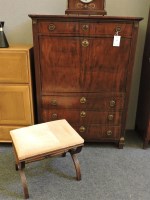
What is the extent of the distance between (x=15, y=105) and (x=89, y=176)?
0.94 metres

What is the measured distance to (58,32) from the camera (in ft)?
5.34

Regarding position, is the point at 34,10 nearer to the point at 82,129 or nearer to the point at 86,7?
the point at 86,7

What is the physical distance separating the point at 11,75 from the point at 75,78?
0.58 metres

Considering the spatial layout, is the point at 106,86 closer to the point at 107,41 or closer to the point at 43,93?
the point at 107,41

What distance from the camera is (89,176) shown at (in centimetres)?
168

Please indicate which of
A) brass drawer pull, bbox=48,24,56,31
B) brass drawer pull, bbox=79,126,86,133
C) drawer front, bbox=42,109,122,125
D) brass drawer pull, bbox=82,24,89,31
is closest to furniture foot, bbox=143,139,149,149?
drawer front, bbox=42,109,122,125

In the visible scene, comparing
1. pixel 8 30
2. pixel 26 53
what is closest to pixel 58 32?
pixel 26 53

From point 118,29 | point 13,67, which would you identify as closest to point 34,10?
point 13,67

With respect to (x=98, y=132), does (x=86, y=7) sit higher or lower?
Result: higher

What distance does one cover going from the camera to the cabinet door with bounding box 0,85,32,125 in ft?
6.04

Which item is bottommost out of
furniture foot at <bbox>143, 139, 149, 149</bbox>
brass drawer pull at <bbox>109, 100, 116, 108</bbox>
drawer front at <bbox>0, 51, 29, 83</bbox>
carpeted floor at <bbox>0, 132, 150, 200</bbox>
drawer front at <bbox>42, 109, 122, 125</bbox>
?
carpeted floor at <bbox>0, 132, 150, 200</bbox>

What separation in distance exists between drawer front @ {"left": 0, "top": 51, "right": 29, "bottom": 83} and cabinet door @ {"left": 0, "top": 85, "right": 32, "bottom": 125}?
0.08 meters

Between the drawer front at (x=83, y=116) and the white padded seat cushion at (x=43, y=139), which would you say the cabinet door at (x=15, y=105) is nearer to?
the drawer front at (x=83, y=116)

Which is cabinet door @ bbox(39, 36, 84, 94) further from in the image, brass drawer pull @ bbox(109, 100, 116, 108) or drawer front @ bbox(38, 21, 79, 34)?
brass drawer pull @ bbox(109, 100, 116, 108)
